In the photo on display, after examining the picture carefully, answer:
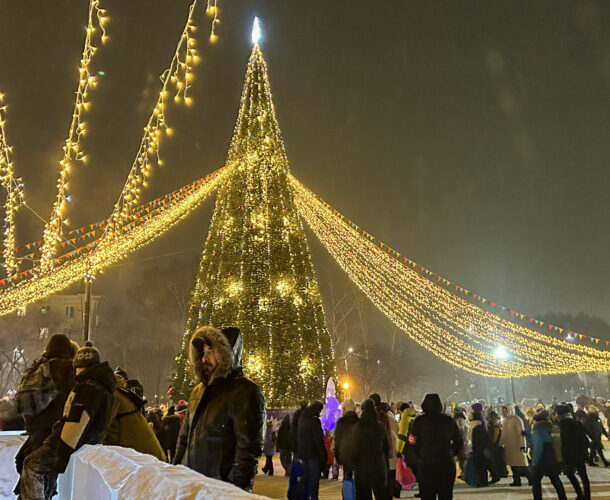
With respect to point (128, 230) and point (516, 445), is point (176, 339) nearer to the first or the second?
point (128, 230)

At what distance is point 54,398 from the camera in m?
5.32

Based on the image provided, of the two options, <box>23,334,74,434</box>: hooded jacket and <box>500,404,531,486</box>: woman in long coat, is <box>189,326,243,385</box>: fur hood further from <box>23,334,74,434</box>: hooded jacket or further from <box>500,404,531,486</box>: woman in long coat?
<box>500,404,531,486</box>: woman in long coat

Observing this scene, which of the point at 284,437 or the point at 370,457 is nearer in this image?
the point at 370,457

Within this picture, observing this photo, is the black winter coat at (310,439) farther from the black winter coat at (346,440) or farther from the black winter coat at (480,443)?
the black winter coat at (480,443)

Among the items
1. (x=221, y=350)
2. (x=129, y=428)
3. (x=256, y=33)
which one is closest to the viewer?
(x=221, y=350)

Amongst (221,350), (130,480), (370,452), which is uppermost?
(221,350)

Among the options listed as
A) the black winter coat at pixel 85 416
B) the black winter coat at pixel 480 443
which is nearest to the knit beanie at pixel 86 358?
the black winter coat at pixel 85 416

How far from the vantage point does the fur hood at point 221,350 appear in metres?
3.63

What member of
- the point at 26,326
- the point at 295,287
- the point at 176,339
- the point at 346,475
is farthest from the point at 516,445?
the point at 26,326

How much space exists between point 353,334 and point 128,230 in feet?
103

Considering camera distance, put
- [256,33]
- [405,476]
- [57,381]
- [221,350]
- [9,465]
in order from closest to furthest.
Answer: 1. [221,350]
2. [57,381]
3. [9,465]
4. [405,476]
5. [256,33]

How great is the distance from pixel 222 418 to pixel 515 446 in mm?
9756

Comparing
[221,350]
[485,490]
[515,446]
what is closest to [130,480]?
[221,350]

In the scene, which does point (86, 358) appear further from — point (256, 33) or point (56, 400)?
point (256, 33)
